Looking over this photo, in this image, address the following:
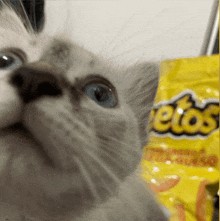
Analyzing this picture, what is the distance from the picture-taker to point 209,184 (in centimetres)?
36

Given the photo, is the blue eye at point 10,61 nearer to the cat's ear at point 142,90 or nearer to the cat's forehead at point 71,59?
the cat's forehead at point 71,59

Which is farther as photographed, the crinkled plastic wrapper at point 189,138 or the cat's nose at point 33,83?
the crinkled plastic wrapper at point 189,138

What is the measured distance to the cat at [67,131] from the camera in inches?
6.8

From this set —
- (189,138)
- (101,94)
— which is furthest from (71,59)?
(189,138)

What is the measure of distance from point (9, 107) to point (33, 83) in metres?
0.03

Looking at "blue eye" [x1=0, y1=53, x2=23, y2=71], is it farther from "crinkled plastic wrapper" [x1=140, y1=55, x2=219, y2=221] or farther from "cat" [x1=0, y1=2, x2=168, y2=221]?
"crinkled plastic wrapper" [x1=140, y1=55, x2=219, y2=221]

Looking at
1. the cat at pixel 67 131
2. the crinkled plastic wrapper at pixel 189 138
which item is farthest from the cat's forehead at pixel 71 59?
the crinkled plastic wrapper at pixel 189 138

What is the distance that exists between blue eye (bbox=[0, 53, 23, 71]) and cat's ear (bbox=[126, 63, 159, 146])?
0.15m

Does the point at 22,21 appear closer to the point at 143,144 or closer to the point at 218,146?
the point at 143,144

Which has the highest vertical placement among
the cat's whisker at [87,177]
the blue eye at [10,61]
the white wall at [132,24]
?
the white wall at [132,24]

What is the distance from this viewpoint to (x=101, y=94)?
24cm

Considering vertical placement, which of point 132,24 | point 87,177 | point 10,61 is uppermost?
point 132,24

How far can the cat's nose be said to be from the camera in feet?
0.61

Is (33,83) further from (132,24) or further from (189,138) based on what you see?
(189,138)
